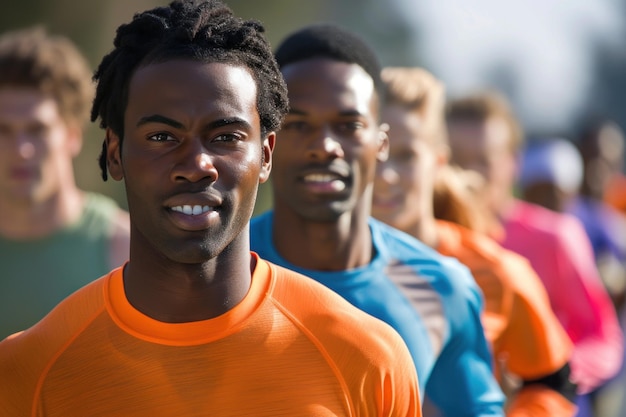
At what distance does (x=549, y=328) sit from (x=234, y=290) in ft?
10.1

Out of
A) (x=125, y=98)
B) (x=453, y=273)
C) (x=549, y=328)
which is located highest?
(x=125, y=98)

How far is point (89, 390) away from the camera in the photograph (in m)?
3.30

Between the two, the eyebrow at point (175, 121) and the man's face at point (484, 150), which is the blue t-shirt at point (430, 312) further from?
the man's face at point (484, 150)

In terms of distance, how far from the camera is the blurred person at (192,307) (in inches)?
130

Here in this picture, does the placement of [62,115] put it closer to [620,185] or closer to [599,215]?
[599,215]

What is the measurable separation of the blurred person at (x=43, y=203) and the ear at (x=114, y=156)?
2531 mm

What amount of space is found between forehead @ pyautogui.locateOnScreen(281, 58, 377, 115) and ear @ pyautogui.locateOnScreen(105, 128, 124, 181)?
1.20m

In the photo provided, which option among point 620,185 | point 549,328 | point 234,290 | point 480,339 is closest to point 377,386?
point 234,290

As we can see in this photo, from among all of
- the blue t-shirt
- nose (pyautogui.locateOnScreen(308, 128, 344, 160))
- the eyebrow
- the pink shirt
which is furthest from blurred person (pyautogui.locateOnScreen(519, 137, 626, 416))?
the eyebrow

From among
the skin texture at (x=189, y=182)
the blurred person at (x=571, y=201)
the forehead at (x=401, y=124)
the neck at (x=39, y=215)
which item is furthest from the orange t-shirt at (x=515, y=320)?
the blurred person at (x=571, y=201)

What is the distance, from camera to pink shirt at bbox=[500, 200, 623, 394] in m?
7.54

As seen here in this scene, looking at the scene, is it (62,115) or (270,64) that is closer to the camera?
(270,64)

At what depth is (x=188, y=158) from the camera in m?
3.31

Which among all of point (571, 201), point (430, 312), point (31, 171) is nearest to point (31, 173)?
point (31, 171)
